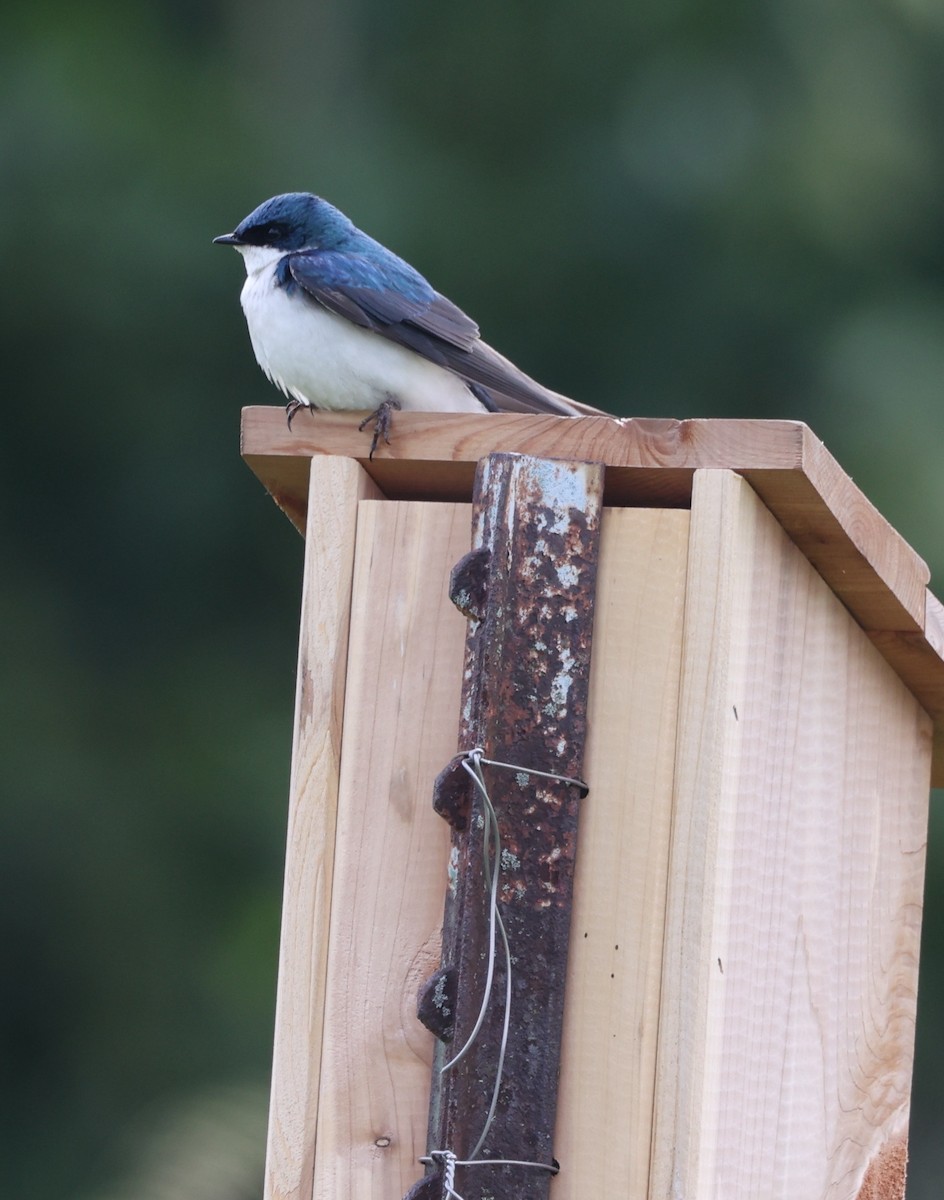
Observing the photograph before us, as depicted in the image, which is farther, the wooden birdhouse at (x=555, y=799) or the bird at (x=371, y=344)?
the bird at (x=371, y=344)

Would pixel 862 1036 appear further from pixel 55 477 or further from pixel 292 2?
pixel 292 2

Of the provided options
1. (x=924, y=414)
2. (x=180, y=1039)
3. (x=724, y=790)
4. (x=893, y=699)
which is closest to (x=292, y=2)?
(x=924, y=414)

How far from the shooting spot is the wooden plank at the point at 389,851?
72.8 inches

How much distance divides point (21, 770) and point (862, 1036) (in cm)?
477

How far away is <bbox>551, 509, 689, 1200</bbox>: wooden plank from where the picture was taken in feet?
5.73

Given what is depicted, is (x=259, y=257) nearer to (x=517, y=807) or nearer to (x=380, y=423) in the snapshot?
(x=380, y=423)

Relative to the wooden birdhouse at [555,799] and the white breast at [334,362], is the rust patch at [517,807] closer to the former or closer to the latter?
the wooden birdhouse at [555,799]

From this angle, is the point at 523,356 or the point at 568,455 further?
the point at 523,356

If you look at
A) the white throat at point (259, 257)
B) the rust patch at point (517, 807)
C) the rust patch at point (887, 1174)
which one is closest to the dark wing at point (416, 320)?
the white throat at point (259, 257)

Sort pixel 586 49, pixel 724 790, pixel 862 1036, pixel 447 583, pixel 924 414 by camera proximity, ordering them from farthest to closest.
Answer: pixel 586 49
pixel 924 414
pixel 862 1036
pixel 447 583
pixel 724 790

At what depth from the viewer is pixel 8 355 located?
265 inches

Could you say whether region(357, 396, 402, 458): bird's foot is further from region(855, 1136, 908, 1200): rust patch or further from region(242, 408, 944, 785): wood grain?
region(855, 1136, 908, 1200): rust patch

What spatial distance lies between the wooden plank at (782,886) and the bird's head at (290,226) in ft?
3.79

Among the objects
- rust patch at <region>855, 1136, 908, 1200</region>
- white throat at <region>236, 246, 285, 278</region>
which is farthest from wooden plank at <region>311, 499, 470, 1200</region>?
white throat at <region>236, 246, 285, 278</region>
